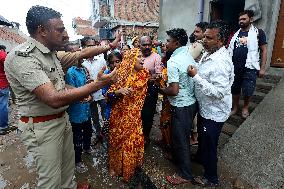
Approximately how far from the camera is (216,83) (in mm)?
2754

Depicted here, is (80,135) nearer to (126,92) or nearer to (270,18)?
(126,92)

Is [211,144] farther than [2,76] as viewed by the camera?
No

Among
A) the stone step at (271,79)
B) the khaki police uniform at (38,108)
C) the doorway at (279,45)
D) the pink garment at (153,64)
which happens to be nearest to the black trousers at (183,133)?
the pink garment at (153,64)

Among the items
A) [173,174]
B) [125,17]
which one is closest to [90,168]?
[173,174]

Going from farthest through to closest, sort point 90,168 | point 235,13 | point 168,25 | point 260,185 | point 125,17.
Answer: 1. point 125,17
2. point 168,25
3. point 235,13
4. point 90,168
5. point 260,185

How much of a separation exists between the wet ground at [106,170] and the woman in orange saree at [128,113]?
0.34m

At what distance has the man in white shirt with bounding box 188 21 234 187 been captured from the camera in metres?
2.73

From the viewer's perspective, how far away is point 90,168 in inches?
149

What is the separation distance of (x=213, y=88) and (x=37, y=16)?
2020 mm

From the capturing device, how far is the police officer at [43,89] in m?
1.88

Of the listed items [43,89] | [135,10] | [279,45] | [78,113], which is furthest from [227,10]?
[135,10]

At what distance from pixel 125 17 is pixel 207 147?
61.7 feet

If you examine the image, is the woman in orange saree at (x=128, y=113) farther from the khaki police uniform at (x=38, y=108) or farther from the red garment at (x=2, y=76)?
the red garment at (x=2, y=76)

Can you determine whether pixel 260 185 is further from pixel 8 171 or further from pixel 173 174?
pixel 8 171
